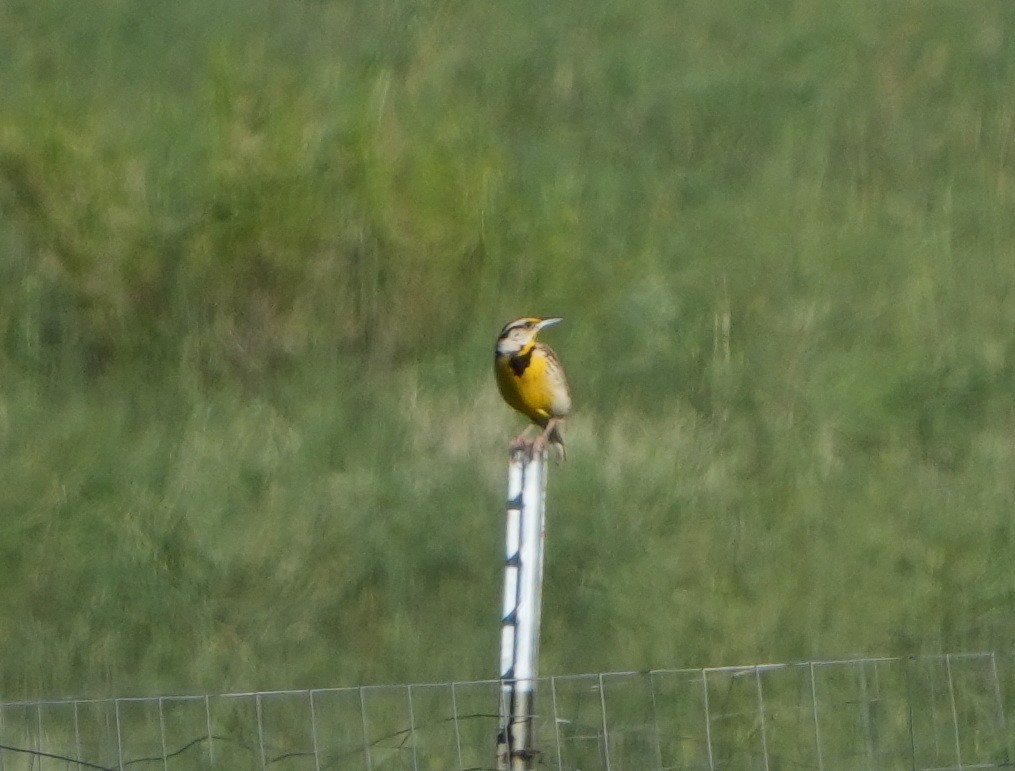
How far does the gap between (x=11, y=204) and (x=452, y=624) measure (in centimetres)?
431

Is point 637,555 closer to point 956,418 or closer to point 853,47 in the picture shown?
point 956,418

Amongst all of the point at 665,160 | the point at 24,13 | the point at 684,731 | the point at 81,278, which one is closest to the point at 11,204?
the point at 81,278

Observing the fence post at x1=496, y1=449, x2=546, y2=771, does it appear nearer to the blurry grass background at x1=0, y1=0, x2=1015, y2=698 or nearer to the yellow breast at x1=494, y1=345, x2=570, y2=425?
the yellow breast at x1=494, y1=345, x2=570, y2=425

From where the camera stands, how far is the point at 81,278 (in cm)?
1028

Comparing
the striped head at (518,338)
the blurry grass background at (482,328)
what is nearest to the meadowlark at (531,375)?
the striped head at (518,338)

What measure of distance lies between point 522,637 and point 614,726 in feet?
11.6

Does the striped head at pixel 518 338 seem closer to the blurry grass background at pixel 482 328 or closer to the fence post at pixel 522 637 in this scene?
the blurry grass background at pixel 482 328

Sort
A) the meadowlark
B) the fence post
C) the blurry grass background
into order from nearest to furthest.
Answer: the fence post → the meadowlark → the blurry grass background

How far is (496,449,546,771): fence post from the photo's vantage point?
145 inches

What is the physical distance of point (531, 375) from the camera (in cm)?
666

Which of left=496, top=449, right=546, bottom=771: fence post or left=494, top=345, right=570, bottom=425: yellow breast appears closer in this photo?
left=496, top=449, right=546, bottom=771: fence post

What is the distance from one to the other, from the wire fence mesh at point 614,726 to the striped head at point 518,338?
124cm

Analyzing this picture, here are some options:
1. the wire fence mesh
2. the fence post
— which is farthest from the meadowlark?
the fence post

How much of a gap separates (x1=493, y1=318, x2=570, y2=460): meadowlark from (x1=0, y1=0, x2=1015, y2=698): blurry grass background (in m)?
1.24
